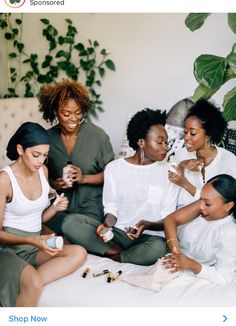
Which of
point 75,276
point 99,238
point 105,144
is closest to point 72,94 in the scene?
point 105,144

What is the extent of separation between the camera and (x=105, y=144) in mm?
1793

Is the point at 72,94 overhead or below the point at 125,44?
below

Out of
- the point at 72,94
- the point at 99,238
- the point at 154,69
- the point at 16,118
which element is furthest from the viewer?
the point at 16,118

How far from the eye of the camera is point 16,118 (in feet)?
7.48

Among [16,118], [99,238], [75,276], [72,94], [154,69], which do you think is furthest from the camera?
[16,118]

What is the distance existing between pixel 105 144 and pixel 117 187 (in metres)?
0.23
